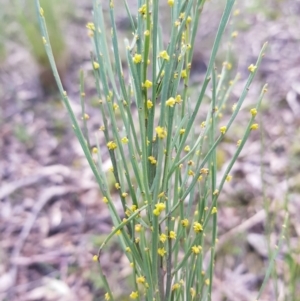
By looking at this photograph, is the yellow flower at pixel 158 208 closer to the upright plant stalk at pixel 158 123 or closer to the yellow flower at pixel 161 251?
the upright plant stalk at pixel 158 123

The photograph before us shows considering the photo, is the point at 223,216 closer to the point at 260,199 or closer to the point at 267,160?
the point at 260,199

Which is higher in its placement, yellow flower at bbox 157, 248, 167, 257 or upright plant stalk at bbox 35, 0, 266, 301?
upright plant stalk at bbox 35, 0, 266, 301

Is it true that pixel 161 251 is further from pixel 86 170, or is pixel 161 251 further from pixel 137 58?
pixel 86 170

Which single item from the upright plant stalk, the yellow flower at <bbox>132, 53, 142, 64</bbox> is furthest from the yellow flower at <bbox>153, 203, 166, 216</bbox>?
the yellow flower at <bbox>132, 53, 142, 64</bbox>

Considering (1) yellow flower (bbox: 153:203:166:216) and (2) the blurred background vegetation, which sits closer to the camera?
(1) yellow flower (bbox: 153:203:166:216)

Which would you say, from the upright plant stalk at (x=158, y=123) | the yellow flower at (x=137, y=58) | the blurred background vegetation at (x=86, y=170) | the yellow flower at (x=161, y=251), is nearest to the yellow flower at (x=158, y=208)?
the upright plant stalk at (x=158, y=123)

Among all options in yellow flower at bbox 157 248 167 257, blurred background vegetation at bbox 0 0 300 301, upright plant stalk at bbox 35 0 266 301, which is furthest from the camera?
blurred background vegetation at bbox 0 0 300 301

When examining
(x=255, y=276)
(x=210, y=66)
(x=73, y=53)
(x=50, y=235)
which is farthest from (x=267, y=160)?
(x=73, y=53)

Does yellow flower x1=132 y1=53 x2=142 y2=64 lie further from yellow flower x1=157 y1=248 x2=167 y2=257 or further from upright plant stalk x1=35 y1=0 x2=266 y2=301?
yellow flower x1=157 y1=248 x2=167 y2=257

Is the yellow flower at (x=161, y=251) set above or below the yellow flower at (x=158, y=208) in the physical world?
below

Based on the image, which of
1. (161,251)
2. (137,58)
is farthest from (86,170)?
(137,58)

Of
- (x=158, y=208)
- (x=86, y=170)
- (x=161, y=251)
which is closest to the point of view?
(x=158, y=208)
